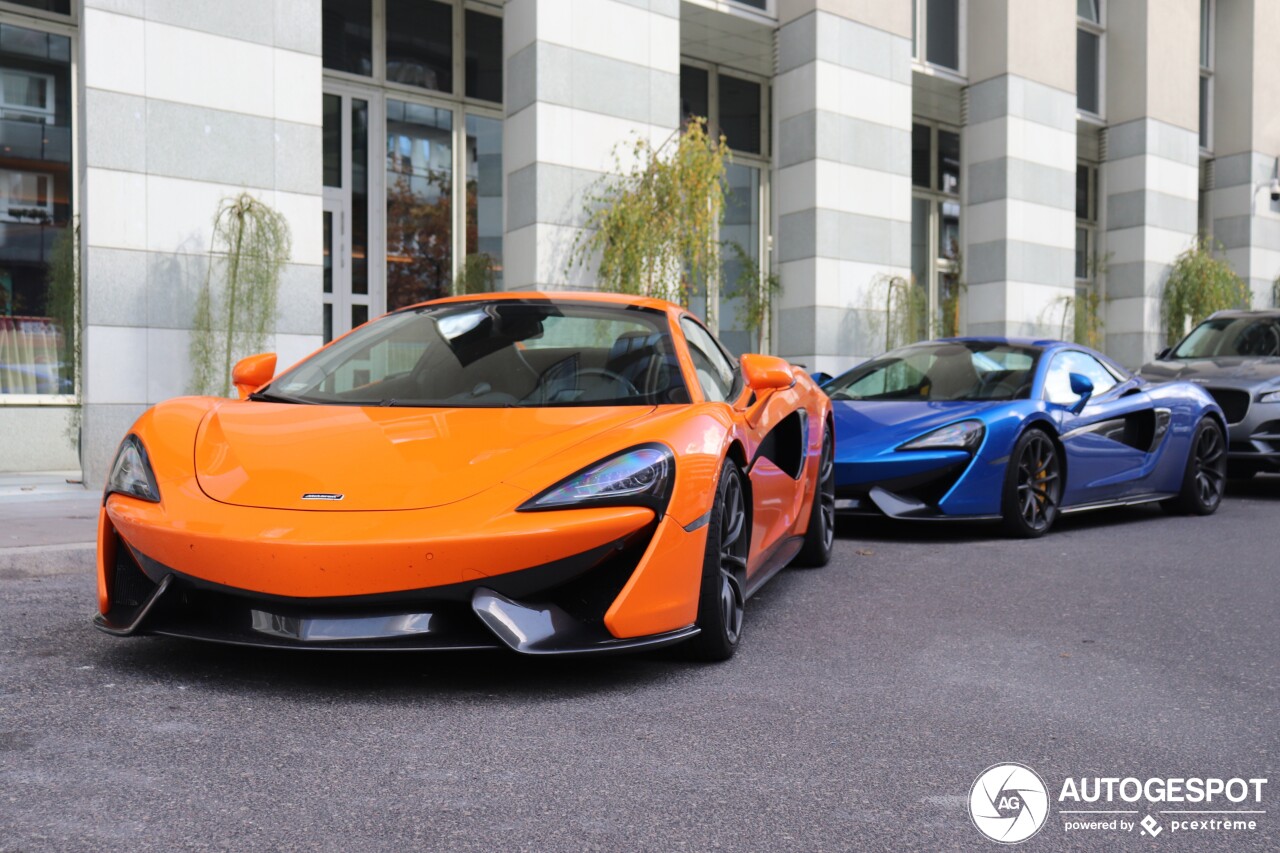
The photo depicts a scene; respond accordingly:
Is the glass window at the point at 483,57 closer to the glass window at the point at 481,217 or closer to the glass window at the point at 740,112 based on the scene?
the glass window at the point at 481,217

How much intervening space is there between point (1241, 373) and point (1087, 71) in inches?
466

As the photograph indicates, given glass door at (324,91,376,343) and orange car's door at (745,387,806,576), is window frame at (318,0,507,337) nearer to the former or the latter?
glass door at (324,91,376,343)

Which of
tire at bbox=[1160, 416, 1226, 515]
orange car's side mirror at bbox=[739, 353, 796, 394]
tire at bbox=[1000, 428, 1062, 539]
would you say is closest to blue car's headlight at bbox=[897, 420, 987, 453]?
tire at bbox=[1000, 428, 1062, 539]

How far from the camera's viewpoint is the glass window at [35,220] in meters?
10.4

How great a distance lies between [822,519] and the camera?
241 inches

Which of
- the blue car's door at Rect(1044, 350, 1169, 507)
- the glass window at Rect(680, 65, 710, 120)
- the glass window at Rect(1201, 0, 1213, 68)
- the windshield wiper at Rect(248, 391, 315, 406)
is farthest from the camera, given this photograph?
the glass window at Rect(1201, 0, 1213, 68)

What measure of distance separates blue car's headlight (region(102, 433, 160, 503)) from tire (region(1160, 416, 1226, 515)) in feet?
24.2

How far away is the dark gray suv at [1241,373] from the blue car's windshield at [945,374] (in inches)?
121

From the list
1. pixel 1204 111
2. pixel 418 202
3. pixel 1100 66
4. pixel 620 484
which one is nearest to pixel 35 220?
pixel 418 202

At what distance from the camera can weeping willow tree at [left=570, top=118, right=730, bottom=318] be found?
1212cm

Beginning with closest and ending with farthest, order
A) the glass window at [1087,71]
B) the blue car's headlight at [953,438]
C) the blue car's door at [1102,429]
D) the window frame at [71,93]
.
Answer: the blue car's headlight at [953,438]
the blue car's door at [1102,429]
the window frame at [71,93]
the glass window at [1087,71]

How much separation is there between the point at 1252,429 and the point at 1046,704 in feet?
24.2

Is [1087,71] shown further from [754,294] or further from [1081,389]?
[1081,389]

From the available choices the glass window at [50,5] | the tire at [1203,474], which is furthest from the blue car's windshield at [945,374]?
the glass window at [50,5]
